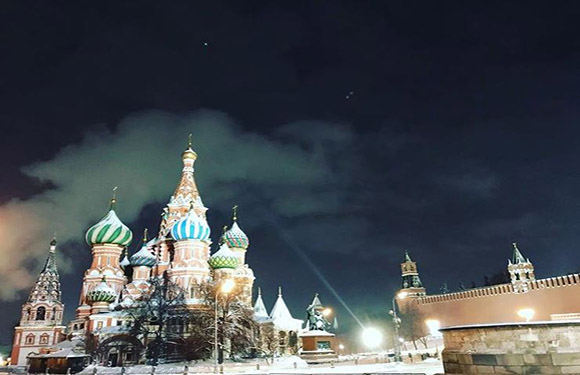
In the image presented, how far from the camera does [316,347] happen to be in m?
38.8

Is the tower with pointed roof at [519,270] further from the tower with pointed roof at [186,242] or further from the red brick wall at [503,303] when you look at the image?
the tower with pointed roof at [186,242]

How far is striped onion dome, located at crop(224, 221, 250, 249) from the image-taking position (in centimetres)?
5244

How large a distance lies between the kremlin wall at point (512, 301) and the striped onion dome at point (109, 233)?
137ft

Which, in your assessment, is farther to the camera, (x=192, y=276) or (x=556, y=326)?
(x=192, y=276)

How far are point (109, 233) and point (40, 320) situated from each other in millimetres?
22500

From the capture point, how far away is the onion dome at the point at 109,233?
48.7 metres

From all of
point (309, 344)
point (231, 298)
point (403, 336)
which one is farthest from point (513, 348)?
point (403, 336)

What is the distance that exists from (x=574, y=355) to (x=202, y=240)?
120 ft

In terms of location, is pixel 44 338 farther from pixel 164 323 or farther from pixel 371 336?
pixel 371 336

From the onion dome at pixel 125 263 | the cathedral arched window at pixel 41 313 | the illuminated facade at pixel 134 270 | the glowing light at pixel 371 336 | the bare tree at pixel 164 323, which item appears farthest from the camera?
the cathedral arched window at pixel 41 313

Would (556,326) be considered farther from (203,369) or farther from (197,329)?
(197,329)

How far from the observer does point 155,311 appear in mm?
35688

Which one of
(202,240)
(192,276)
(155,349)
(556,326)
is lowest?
(556,326)

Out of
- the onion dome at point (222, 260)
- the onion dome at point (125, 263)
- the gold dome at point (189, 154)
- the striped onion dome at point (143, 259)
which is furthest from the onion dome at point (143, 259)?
the gold dome at point (189, 154)
